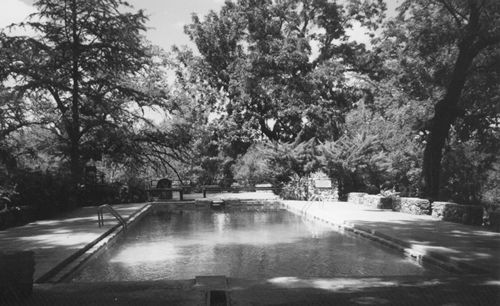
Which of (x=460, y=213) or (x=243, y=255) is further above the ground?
(x=460, y=213)

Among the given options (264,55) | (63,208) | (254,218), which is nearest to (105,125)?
(63,208)

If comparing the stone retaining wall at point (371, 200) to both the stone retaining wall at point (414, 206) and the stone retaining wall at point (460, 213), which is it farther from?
the stone retaining wall at point (460, 213)

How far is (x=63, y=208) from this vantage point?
23.9m

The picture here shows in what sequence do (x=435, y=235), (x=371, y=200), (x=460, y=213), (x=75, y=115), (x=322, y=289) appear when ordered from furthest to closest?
Result: (x=75, y=115) < (x=371, y=200) < (x=460, y=213) < (x=435, y=235) < (x=322, y=289)

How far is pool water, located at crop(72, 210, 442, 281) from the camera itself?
10.2m

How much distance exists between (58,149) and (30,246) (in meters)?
19.6

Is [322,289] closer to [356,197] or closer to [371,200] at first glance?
[371,200]

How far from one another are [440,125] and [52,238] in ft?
65.4

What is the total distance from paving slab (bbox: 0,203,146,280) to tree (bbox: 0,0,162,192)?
31.4ft

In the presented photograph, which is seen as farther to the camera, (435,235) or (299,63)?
(299,63)

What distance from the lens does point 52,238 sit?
44.8ft

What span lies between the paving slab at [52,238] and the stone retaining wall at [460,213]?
1236cm

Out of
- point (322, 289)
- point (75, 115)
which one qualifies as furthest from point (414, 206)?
point (75, 115)

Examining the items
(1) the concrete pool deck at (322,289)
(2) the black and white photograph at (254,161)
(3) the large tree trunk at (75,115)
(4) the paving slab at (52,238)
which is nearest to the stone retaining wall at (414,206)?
(2) the black and white photograph at (254,161)
